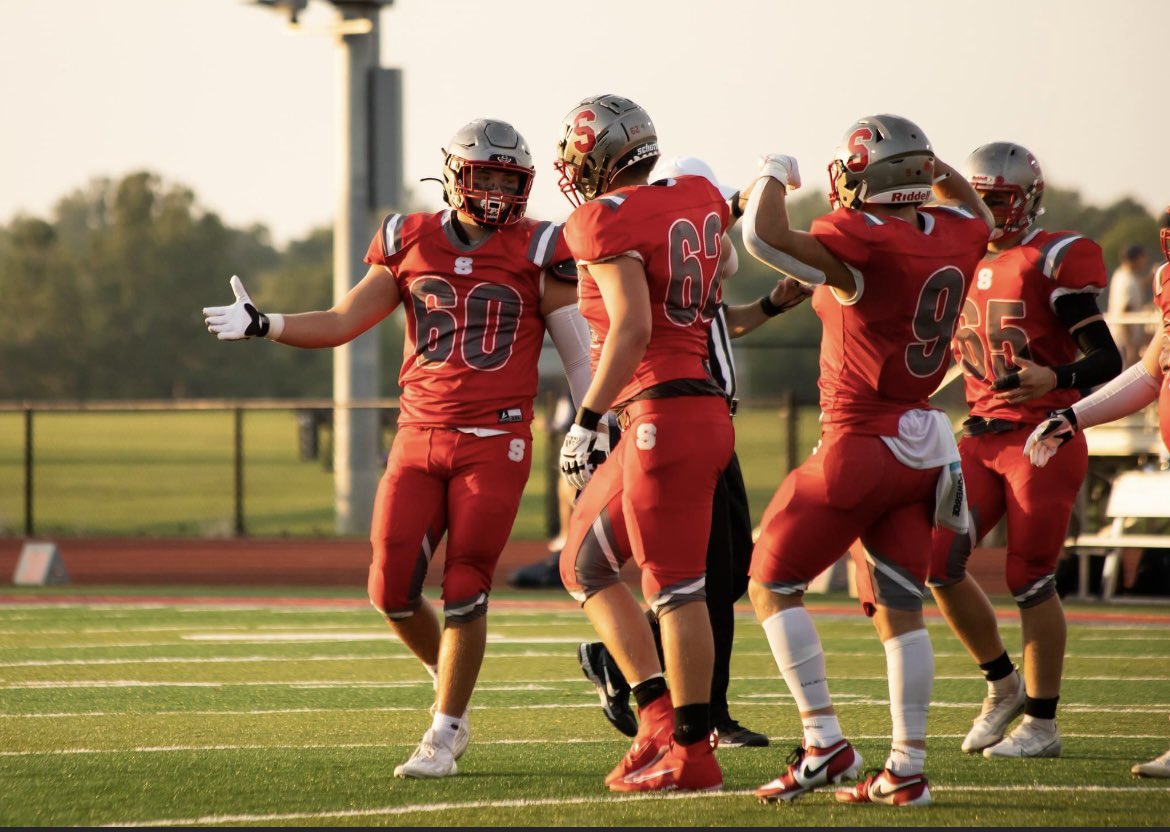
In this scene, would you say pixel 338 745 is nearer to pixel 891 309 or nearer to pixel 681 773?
pixel 681 773

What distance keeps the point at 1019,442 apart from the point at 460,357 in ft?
6.16

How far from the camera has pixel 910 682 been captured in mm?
4793

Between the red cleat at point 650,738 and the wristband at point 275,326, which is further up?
the wristband at point 275,326

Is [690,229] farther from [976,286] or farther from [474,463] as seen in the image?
[976,286]

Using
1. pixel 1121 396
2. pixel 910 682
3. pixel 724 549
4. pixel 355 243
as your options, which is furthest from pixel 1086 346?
pixel 355 243

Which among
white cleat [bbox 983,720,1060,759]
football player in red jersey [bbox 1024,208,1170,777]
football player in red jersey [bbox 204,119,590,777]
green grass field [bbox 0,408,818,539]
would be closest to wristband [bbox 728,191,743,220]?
football player in red jersey [bbox 204,119,590,777]

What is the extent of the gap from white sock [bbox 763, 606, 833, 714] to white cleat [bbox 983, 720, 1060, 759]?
1.06m

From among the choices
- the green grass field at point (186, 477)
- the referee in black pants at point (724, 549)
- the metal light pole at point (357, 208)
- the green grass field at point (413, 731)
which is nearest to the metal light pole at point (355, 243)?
the metal light pole at point (357, 208)

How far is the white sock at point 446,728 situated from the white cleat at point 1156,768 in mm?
1985

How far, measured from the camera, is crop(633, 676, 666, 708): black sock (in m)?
5.07

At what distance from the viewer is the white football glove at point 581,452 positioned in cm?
483

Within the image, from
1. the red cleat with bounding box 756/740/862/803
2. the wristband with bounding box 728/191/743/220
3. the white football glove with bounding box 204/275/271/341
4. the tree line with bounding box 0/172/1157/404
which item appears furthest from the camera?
the tree line with bounding box 0/172/1157/404

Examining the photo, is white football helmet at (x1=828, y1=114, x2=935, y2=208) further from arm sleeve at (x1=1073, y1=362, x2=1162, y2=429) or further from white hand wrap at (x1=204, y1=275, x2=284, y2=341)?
white hand wrap at (x1=204, y1=275, x2=284, y2=341)

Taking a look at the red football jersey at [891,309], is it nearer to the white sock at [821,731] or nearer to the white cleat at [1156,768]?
the white sock at [821,731]
